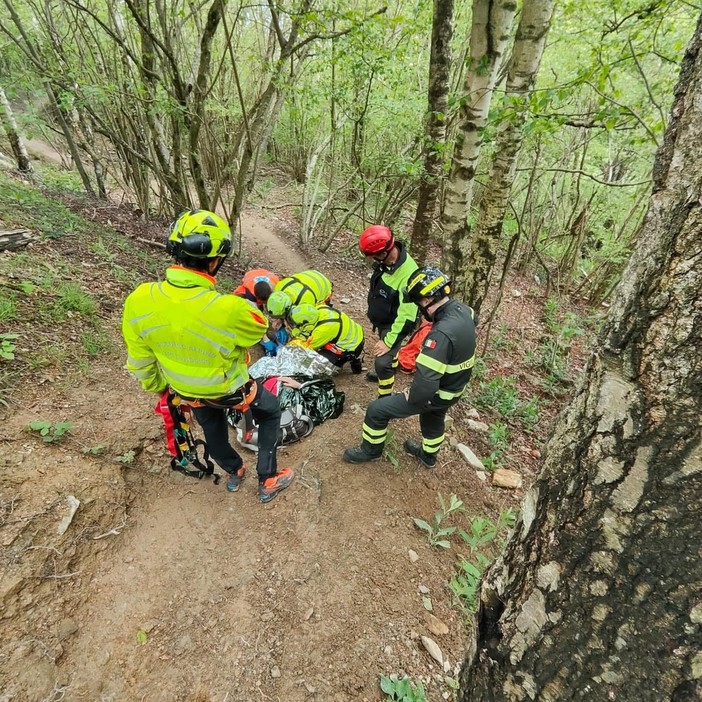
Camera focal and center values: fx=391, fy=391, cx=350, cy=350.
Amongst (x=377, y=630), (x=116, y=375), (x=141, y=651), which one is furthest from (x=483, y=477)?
(x=116, y=375)

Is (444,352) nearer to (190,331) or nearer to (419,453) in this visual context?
(419,453)

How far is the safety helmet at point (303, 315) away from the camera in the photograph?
16.1ft

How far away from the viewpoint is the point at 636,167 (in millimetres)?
12172

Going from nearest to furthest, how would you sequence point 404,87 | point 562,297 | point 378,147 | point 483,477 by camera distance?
point 483,477, point 404,87, point 562,297, point 378,147

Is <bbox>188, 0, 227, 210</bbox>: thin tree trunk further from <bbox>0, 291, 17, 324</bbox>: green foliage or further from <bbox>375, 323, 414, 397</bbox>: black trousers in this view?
<bbox>375, 323, 414, 397</bbox>: black trousers

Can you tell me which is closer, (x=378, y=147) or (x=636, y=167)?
(x=378, y=147)

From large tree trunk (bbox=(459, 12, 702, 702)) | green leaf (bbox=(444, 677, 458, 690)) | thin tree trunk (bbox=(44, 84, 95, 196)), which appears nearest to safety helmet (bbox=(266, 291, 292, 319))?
green leaf (bbox=(444, 677, 458, 690))

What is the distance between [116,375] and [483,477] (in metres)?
4.27

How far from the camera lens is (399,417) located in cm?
354

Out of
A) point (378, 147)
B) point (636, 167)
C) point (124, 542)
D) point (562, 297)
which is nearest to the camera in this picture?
point (124, 542)

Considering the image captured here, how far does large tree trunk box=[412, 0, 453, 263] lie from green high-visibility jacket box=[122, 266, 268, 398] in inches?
155

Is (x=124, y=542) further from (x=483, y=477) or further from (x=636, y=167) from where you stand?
(x=636, y=167)

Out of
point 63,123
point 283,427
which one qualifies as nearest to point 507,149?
point 283,427

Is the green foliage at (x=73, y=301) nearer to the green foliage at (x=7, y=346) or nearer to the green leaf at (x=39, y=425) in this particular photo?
the green foliage at (x=7, y=346)
